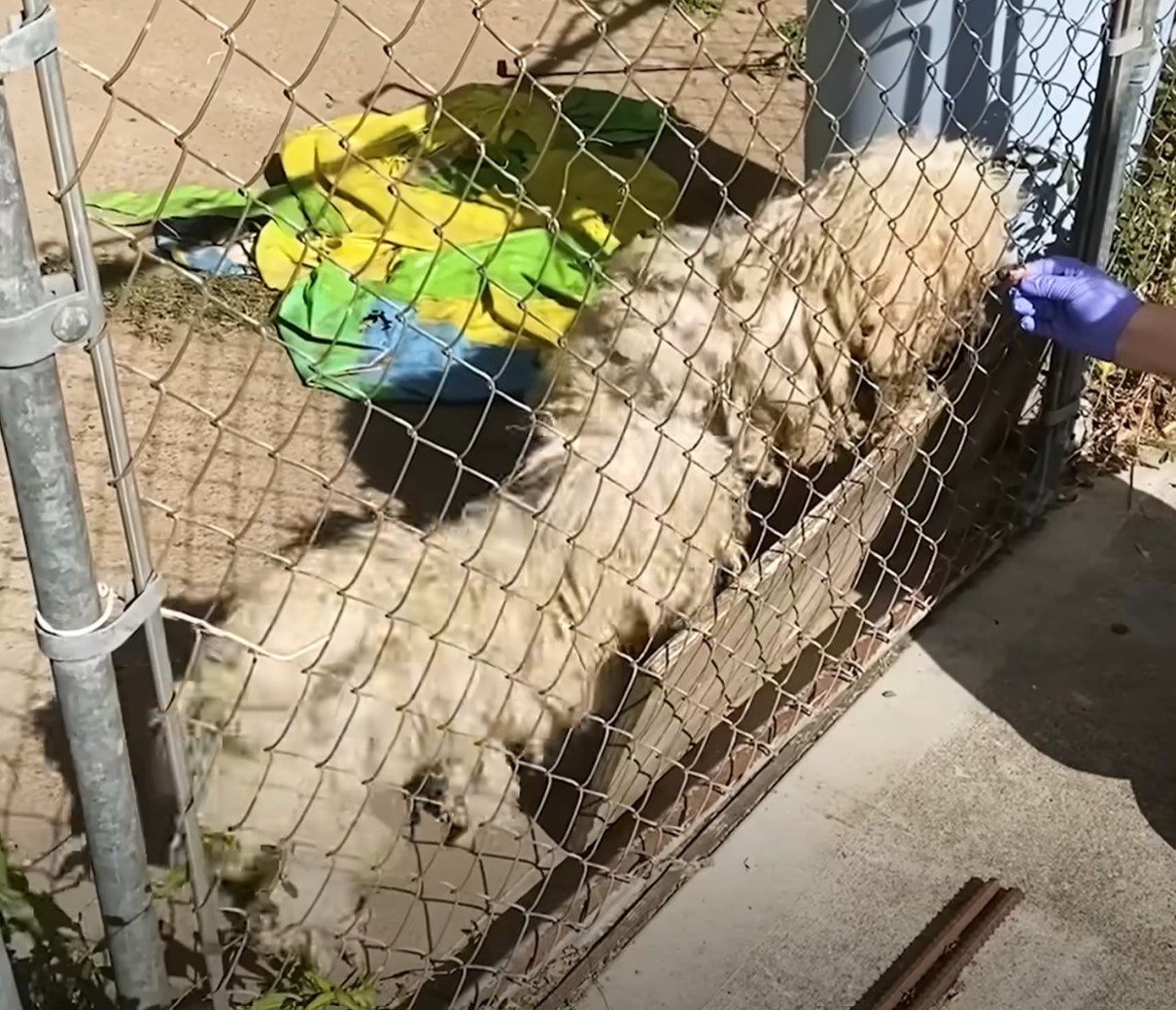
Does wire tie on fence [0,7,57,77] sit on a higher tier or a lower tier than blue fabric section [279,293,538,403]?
higher

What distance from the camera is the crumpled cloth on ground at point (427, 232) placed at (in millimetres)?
3449

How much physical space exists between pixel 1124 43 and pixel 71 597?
74.4 inches

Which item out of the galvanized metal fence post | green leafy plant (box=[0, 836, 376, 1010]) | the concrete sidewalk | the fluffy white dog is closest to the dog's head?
the fluffy white dog

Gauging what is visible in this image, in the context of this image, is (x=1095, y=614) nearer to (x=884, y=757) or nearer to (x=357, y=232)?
(x=884, y=757)

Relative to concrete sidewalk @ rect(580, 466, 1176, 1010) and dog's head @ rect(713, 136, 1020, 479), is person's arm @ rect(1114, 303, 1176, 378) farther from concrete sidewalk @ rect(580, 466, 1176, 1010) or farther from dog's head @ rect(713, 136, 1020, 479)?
concrete sidewalk @ rect(580, 466, 1176, 1010)

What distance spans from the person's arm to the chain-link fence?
1.10ft

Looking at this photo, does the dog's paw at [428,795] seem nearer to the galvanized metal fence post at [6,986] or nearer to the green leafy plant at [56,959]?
the green leafy plant at [56,959]

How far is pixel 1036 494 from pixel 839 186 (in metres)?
0.77

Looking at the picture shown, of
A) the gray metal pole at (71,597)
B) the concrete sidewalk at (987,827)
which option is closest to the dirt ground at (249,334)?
the gray metal pole at (71,597)

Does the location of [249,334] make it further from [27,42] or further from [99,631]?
[27,42]

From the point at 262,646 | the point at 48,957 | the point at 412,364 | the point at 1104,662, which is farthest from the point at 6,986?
the point at 412,364

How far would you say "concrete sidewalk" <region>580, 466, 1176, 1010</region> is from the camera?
201cm

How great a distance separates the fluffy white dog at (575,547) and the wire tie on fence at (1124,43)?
256 mm

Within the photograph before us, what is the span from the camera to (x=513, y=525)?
6.99ft
